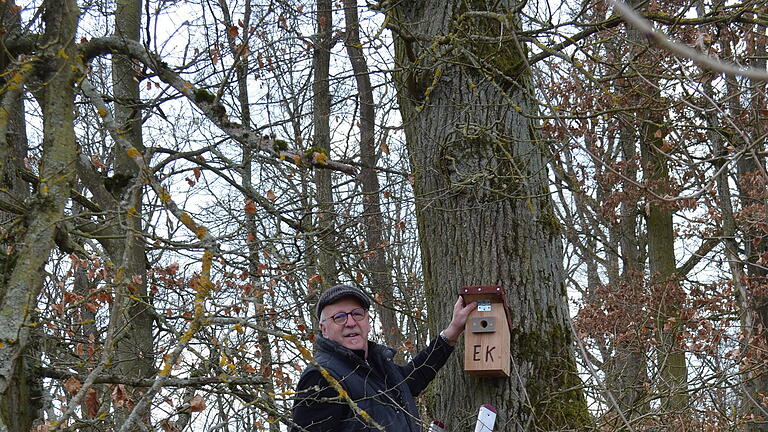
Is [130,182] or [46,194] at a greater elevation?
[130,182]

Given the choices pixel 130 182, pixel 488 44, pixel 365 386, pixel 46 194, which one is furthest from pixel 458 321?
pixel 130 182

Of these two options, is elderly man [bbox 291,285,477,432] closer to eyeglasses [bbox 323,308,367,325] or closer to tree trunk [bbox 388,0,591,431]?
eyeglasses [bbox 323,308,367,325]

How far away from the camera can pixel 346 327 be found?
13.7 feet

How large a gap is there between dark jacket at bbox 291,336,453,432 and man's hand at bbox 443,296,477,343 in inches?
2.0

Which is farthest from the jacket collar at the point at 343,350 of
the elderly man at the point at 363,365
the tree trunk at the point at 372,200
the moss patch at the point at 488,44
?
the tree trunk at the point at 372,200

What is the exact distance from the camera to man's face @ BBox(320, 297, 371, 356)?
13.7 ft

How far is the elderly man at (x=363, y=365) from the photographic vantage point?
389 centimetres

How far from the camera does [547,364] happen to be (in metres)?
4.16

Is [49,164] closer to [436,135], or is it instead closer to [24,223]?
[24,223]

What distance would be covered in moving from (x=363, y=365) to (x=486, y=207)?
1.02 m

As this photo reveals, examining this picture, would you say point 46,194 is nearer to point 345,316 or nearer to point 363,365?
point 345,316

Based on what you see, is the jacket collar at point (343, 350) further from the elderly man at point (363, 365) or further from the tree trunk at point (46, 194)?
the tree trunk at point (46, 194)

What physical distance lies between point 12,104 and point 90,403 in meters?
1.53

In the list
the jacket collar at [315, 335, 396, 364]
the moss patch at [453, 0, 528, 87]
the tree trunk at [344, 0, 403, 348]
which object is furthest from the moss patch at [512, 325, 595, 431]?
the tree trunk at [344, 0, 403, 348]
